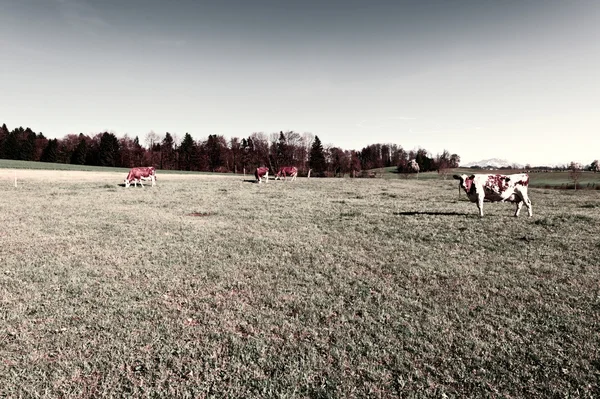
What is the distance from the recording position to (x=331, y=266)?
802cm

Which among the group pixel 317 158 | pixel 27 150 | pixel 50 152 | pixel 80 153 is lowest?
pixel 317 158

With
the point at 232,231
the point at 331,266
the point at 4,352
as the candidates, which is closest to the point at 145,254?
the point at 232,231

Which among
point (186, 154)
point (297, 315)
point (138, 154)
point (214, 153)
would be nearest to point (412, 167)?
point (214, 153)

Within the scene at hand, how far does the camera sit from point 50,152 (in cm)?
9681

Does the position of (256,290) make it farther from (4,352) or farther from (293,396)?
(4,352)

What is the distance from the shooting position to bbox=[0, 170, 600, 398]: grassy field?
3.82 metres

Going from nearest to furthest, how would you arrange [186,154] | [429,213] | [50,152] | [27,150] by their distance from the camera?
[429,213], [50,152], [27,150], [186,154]

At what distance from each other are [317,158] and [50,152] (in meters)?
87.2

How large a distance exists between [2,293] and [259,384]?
5918mm

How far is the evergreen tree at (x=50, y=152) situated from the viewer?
317ft

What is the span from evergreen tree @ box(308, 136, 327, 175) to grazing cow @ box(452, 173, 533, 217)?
71.4 meters

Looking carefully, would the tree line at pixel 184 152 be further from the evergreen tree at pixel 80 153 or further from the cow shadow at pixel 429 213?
the cow shadow at pixel 429 213

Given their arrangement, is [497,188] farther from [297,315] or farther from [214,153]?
[214,153]

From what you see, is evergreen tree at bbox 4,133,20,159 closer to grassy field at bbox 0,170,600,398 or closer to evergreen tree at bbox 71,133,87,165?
evergreen tree at bbox 71,133,87,165
